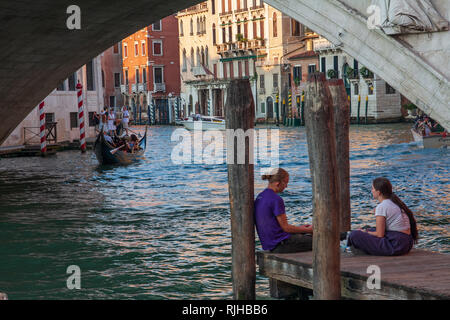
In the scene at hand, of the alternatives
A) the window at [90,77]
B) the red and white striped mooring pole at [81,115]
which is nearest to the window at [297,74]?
the window at [90,77]

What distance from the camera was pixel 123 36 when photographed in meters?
11.2

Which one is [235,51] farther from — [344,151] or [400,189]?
[344,151]

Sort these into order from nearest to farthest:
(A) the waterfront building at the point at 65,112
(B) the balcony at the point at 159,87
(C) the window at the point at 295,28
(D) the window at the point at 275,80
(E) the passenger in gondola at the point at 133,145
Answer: (E) the passenger in gondola at the point at 133,145 → (A) the waterfront building at the point at 65,112 → (C) the window at the point at 295,28 → (D) the window at the point at 275,80 → (B) the balcony at the point at 159,87

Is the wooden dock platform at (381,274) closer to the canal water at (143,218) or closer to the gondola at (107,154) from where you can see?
the canal water at (143,218)

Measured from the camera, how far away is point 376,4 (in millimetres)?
5645

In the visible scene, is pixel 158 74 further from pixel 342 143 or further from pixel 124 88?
pixel 342 143

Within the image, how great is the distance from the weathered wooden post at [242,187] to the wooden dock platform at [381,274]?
15 centimetres

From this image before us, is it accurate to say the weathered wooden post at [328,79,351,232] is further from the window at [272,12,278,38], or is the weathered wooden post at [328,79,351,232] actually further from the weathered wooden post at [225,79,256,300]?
the window at [272,12,278,38]

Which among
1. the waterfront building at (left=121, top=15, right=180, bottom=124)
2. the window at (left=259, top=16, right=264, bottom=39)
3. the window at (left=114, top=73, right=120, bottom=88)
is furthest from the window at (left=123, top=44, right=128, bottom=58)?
the window at (left=259, top=16, right=264, bottom=39)

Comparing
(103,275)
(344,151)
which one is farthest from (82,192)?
A: (344,151)

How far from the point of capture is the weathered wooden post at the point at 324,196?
4301 mm

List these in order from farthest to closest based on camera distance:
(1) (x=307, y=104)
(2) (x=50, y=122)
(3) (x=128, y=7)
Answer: (2) (x=50, y=122) < (3) (x=128, y=7) < (1) (x=307, y=104)

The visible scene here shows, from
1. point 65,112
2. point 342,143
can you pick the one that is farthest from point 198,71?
point 342,143
